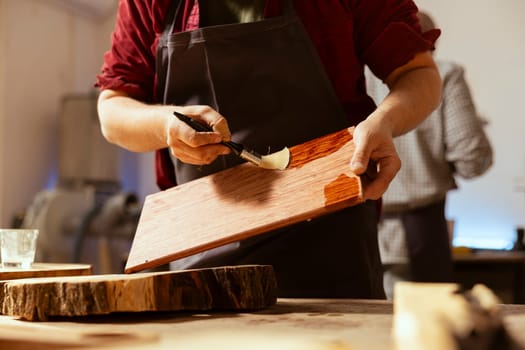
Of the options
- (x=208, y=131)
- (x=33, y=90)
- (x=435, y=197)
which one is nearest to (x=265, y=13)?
(x=208, y=131)

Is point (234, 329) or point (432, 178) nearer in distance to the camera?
point (234, 329)

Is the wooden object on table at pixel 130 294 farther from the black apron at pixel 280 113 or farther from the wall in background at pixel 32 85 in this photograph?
the wall in background at pixel 32 85

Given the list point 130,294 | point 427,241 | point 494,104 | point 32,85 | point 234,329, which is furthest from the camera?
point 494,104

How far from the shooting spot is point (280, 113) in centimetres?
133

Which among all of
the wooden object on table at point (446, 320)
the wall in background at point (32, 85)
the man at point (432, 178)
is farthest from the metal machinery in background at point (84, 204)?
the wooden object on table at point (446, 320)

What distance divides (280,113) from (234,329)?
2.00 feet

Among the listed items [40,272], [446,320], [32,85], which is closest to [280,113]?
[40,272]

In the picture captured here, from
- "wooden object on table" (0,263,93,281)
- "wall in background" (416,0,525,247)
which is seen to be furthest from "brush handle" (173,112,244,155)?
"wall in background" (416,0,525,247)

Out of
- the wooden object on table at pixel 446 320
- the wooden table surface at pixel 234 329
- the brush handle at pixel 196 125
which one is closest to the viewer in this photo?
the wooden object on table at pixel 446 320

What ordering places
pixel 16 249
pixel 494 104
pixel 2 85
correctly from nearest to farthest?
pixel 16 249, pixel 2 85, pixel 494 104

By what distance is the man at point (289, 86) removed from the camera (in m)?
1.29

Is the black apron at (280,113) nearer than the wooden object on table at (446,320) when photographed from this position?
No

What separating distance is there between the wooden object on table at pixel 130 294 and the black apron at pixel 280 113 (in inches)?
11.3

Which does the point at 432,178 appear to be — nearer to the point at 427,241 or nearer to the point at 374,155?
the point at 427,241
